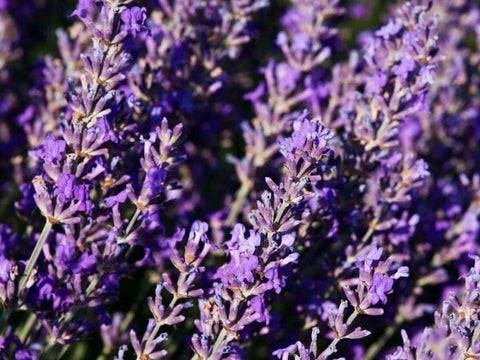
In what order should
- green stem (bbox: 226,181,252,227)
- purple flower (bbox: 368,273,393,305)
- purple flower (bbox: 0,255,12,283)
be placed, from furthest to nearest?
green stem (bbox: 226,181,252,227), purple flower (bbox: 0,255,12,283), purple flower (bbox: 368,273,393,305)

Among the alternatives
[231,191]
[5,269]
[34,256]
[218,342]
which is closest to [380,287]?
[218,342]

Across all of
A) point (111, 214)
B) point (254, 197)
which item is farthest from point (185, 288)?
point (254, 197)

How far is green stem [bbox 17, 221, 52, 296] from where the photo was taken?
8.01 feet

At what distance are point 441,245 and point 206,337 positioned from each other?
1660 millimetres

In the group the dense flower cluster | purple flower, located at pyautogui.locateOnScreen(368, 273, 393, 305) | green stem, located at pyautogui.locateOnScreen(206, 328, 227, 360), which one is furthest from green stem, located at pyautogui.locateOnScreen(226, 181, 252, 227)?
purple flower, located at pyautogui.locateOnScreen(368, 273, 393, 305)

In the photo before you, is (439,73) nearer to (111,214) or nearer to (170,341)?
(170,341)

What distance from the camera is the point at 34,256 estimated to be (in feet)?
8.02

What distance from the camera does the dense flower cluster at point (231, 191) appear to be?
242 centimetres

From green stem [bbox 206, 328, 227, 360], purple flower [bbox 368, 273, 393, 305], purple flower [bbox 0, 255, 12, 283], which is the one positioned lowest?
purple flower [bbox 368, 273, 393, 305]

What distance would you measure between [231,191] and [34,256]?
1.65 metres

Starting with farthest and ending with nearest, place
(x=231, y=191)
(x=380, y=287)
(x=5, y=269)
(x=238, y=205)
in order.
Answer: (x=231, y=191)
(x=238, y=205)
(x=5, y=269)
(x=380, y=287)

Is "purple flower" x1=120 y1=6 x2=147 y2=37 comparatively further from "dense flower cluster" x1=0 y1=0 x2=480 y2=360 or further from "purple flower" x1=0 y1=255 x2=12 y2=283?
"purple flower" x1=0 y1=255 x2=12 y2=283

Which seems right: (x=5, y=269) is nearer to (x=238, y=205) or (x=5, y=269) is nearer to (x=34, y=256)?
(x=34, y=256)

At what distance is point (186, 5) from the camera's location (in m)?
3.46
